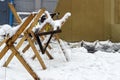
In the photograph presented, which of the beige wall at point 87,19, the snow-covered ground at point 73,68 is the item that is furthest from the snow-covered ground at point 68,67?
the beige wall at point 87,19

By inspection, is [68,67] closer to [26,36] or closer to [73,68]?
[73,68]

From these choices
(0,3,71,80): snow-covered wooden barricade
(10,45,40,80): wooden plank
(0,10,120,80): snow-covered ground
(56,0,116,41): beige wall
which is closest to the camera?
(0,3,71,80): snow-covered wooden barricade

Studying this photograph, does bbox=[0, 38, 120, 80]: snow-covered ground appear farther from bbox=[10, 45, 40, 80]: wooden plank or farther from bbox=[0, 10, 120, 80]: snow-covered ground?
bbox=[10, 45, 40, 80]: wooden plank

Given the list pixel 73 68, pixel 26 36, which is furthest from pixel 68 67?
pixel 26 36

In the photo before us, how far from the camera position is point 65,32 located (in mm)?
13047

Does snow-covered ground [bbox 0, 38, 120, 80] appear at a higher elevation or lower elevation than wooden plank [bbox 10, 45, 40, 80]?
lower

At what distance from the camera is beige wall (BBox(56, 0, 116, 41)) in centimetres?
1297

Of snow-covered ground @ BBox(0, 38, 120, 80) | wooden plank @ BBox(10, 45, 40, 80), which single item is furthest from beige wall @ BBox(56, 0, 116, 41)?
wooden plank @ BBox(10, 45, 40, 80)

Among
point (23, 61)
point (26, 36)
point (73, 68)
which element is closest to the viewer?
point (23, 61)

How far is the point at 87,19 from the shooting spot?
13.0 m

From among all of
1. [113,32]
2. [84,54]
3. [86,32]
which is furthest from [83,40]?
[84,54]

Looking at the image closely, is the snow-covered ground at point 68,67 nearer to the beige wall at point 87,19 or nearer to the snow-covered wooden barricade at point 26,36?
the snow-covered wooden barricade at point 26,36

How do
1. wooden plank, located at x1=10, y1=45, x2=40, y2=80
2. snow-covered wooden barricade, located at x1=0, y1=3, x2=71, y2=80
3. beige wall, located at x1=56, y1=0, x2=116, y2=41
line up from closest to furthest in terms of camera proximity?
1. snow-covered wooden barricade, located at x1=0, y1=3, x2=71, y2=80
2. wooden plank, located at x1=10, y1=45, x2=40, y2=80
3. beige wall, located at x1=56, y1=0, x2=116, y2=41

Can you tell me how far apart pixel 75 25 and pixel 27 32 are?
20.8ft
